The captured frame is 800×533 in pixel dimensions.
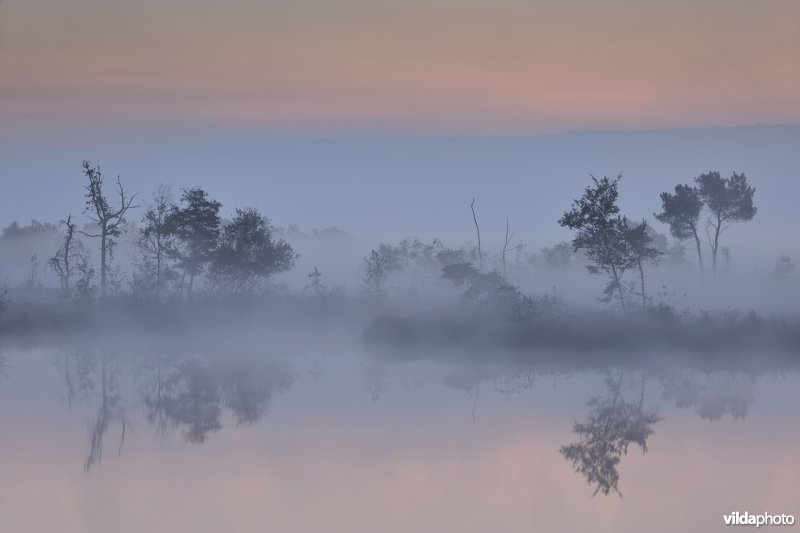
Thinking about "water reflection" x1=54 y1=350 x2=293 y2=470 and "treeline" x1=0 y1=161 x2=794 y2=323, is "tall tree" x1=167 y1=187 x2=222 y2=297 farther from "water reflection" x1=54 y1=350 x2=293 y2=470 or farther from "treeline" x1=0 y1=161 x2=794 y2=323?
"water reflection" x1=54 y1=350 x2=293 y2=470

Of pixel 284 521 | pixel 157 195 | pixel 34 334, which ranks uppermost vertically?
pixel 157 195

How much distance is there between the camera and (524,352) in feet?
146

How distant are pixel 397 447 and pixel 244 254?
39.0 m

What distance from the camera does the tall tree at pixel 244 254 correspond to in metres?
62.2

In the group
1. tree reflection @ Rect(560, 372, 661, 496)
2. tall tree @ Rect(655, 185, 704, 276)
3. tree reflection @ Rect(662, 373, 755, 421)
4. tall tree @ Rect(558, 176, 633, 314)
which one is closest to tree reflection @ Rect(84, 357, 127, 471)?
tree reflection @ Rect(560, 372, 661, 496)

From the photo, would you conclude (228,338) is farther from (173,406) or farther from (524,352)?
(173,406)

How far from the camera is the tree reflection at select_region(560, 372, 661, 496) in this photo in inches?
869

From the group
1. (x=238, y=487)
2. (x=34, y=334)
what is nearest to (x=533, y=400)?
(x=238, y=487)

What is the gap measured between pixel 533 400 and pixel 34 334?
32.3 m

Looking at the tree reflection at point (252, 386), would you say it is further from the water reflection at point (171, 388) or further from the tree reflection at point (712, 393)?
the tree reflection at point (712, 393)

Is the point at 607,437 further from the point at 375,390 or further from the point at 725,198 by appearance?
the point at 725,198

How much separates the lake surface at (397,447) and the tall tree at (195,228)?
880 inches

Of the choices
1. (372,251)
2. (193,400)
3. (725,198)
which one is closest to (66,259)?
(372,251)

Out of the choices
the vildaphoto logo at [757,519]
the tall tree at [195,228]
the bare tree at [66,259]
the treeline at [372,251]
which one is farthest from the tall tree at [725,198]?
the vildaphoto logo at [757,519]
